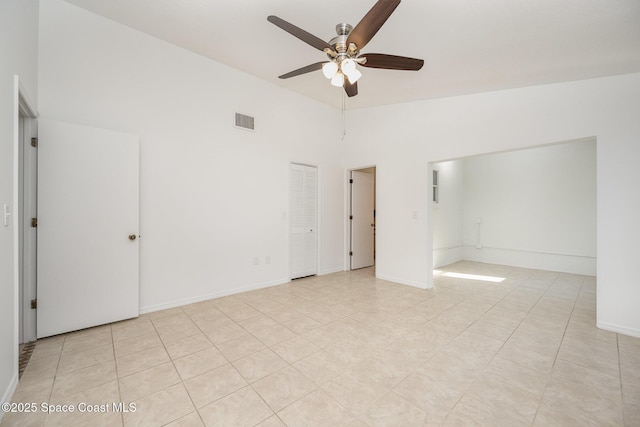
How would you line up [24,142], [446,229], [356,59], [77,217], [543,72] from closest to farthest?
[356,59]
[24,142]
[77,217]
[543,72]
[446,229]

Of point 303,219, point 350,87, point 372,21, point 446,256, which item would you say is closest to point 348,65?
point 372,21

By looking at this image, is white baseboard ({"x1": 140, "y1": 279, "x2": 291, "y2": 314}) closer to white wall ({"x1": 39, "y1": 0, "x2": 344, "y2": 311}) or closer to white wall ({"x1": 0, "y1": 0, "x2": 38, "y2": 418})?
white wall ({"x1": 39, "y1": 0, "x2": 344, "y2": 311})

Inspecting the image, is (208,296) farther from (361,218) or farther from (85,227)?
(361,218)

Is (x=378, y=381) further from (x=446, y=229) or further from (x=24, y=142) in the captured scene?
(x=446, y=229)

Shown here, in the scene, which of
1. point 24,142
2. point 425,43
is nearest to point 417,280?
point 425,43

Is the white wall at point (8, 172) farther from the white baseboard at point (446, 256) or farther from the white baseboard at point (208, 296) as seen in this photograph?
the white baseboard at point (446, 256)

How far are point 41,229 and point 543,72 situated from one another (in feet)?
18.6

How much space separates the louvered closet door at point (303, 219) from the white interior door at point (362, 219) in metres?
1.04

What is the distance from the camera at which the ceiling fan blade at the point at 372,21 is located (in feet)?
5.60

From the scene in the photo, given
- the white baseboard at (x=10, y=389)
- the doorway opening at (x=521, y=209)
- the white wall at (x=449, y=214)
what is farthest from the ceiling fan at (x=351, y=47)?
the white wall at (x=449, y=214)

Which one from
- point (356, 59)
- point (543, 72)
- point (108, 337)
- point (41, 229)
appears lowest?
point (108, 337)

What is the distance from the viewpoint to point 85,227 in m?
2.69

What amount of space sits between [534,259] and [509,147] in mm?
3883

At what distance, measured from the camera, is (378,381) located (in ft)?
6.25
